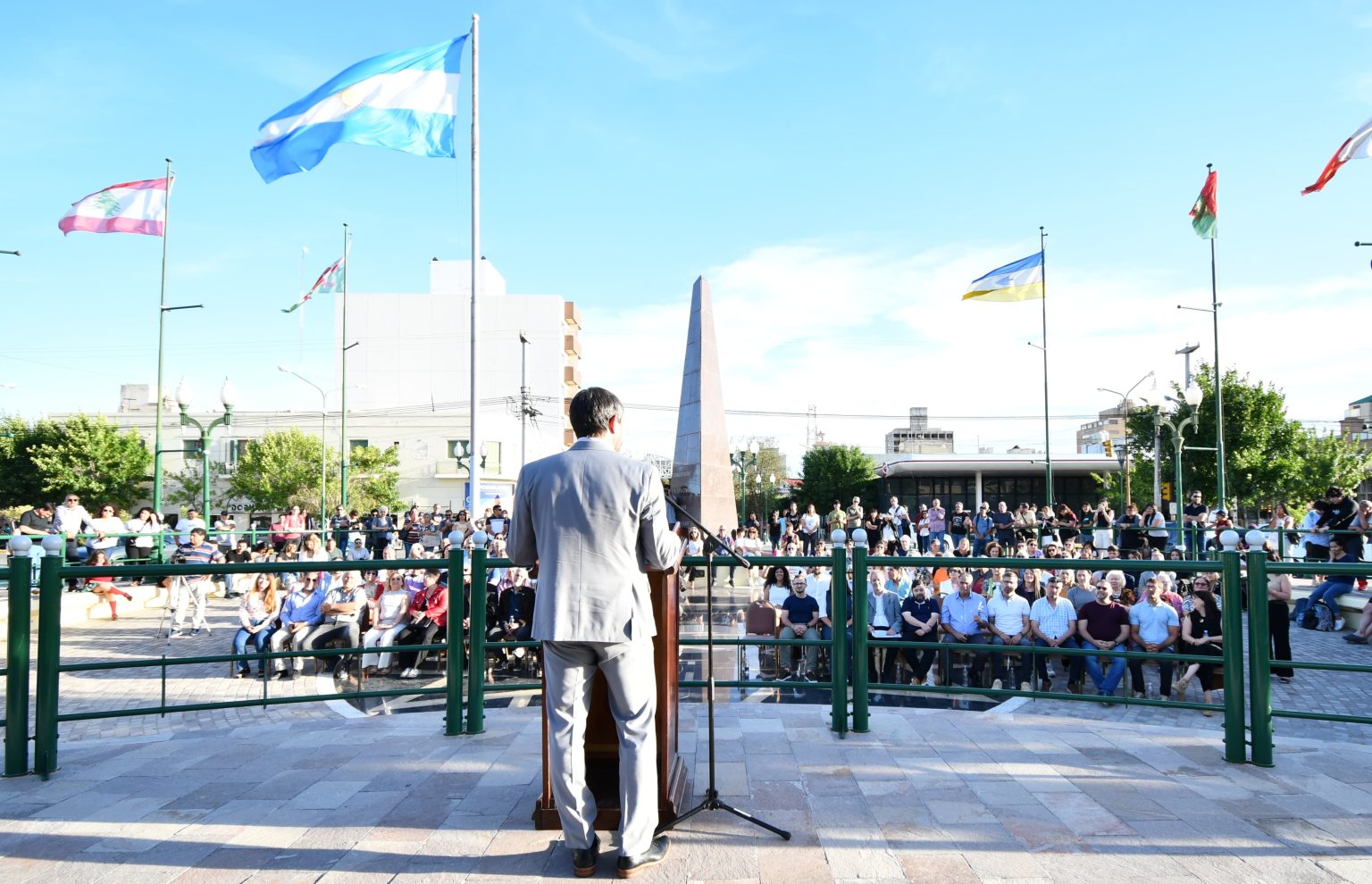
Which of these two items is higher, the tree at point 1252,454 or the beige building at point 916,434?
the beige building at point 916,434

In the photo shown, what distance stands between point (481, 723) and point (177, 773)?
174 cm

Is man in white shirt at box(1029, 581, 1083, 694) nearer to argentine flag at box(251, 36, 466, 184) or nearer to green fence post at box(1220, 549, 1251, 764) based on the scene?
green fence post at box(1220, 549, 1251, 764)

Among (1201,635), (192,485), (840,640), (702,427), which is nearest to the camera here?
(840,640)

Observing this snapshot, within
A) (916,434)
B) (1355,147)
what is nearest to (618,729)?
(1355,147)

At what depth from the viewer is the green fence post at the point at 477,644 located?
578 centimetres

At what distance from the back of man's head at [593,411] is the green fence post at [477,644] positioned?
2262mm

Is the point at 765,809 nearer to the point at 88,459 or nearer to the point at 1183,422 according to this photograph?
the point at 1183,422

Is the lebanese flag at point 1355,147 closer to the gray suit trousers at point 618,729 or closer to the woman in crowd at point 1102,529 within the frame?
the woman in crowd at point 1102,529

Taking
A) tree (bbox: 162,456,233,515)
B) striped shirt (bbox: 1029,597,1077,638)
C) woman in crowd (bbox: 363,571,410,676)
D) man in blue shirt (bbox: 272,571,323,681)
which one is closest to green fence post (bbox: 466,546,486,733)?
woman in crowd (bbox: 363,571,410,676)

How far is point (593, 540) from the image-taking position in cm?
359

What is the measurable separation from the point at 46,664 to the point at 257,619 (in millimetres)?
7002

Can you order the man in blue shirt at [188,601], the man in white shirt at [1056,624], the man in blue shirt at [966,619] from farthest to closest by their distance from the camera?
the man in blue shirt at [188,601], the man in blue shirt at [966,619], the man in white shirt at [1056,624]

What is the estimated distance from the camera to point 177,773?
5109 millimetres

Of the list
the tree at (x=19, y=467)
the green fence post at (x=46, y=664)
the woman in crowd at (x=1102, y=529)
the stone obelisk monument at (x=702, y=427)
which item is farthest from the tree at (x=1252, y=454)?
the tree at (x=19, y=467)
